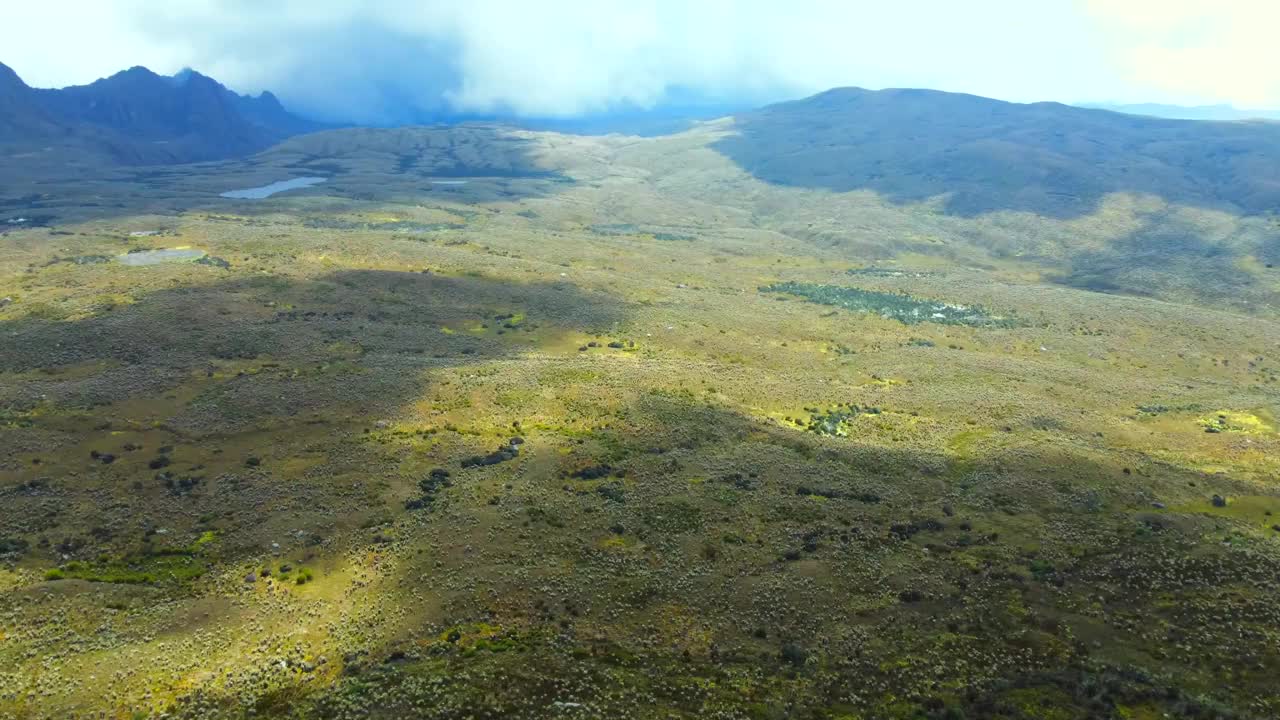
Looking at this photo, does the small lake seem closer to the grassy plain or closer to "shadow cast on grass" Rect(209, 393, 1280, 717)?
the grassy plain

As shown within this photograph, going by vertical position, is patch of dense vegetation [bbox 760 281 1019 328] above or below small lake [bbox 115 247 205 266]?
below

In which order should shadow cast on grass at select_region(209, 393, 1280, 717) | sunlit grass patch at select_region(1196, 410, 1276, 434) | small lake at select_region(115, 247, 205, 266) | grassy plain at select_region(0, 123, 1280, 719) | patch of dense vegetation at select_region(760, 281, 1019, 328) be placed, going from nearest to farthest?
shadow cast on grass at select_region(209, 393, 1280, 717) → grassy plain at select_region(0, 123, 1280, 719) → sunlit grass patch at select_region(1196, 410, 1276, 434) → small lake at select_region(115, 247, 205, 266) → patch of dense vegetation at select_region(760, 281, 1019, 328)

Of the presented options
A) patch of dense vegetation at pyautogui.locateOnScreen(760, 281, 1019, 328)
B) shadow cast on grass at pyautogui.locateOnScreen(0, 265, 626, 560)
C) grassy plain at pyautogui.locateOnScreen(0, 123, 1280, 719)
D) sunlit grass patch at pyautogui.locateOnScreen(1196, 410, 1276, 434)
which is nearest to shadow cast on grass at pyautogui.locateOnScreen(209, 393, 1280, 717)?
grassy plain at pyautogui.locateOnScreen(0, 123, 1280, 719)

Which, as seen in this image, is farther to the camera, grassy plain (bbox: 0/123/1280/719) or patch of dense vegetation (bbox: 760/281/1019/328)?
patch of dense vegetation (bbox: 760/281/1019/328)

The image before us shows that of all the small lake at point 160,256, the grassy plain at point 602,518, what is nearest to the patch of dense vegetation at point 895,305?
the grassy plain at point 602,518

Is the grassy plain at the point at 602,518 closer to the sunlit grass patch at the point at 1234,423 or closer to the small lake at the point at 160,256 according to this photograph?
the sunlit grass patch at the point at 1234,423

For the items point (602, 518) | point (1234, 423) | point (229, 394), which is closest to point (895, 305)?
point (1234, 423)
